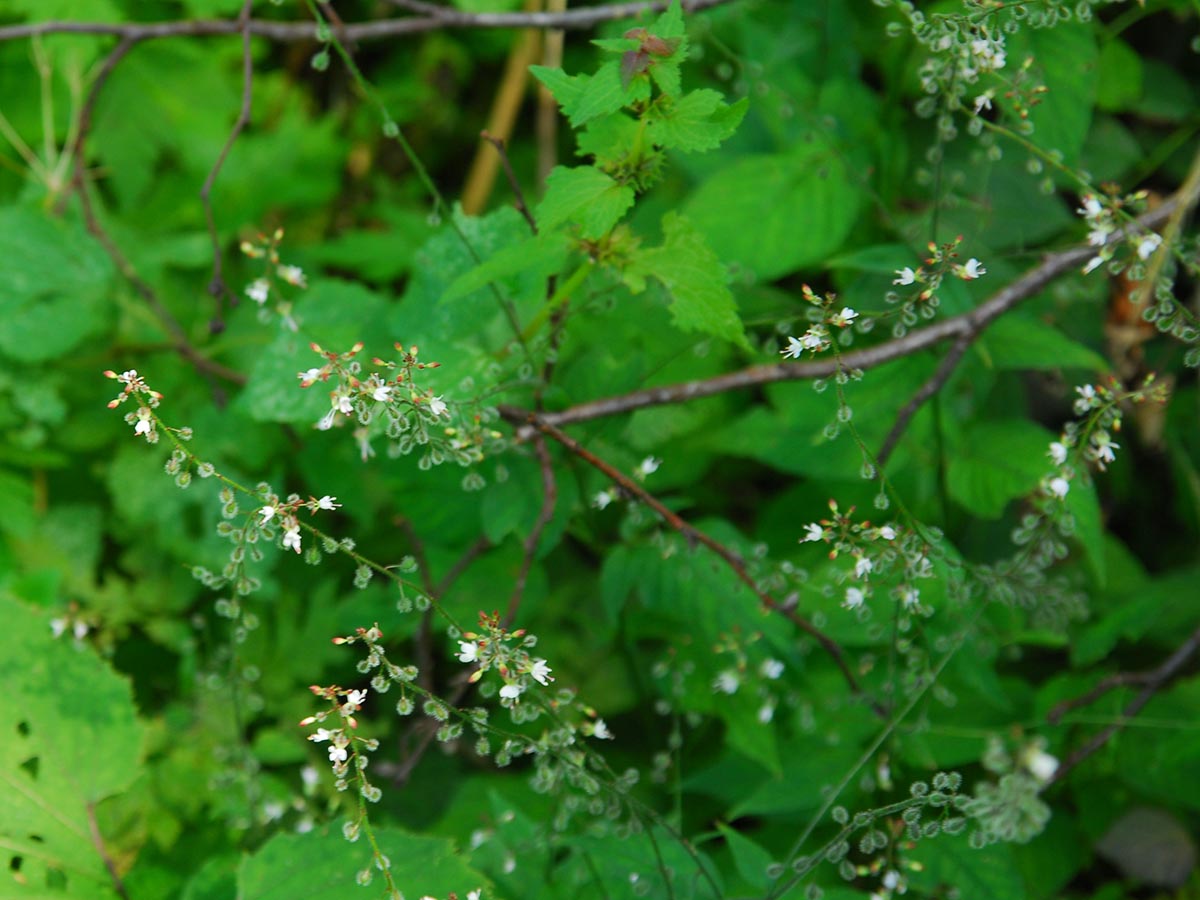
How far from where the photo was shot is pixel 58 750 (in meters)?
1.92

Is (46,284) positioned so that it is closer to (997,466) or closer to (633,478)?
(633,478)

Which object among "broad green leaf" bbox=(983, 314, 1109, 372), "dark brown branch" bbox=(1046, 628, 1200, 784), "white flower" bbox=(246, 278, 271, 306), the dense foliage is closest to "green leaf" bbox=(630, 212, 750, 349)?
the dense foliage

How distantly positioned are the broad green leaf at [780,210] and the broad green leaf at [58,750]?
164 centimetres

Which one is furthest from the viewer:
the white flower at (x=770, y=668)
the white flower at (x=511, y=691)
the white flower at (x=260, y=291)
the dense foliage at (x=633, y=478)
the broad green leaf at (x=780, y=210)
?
the broad green leaf at (x=780, y=210)

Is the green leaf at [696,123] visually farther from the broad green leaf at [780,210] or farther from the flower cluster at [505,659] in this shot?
the broad green leaf at [780,210]

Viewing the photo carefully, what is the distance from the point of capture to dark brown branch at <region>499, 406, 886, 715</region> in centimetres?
180

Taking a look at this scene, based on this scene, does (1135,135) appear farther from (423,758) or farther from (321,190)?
(423,758)

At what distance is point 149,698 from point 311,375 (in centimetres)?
179

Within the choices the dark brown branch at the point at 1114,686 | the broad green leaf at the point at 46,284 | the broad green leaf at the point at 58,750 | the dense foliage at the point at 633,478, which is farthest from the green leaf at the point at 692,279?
the broad green leaf at the point at 46,284

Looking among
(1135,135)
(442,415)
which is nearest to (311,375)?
(442,415)

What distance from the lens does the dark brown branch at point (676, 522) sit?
5.91 feet

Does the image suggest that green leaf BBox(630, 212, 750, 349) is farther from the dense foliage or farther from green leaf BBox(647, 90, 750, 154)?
green leaf BBox(647, 90, 750, 154)

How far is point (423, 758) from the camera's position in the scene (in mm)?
2709

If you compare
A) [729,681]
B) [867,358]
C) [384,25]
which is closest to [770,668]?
[729,681]
